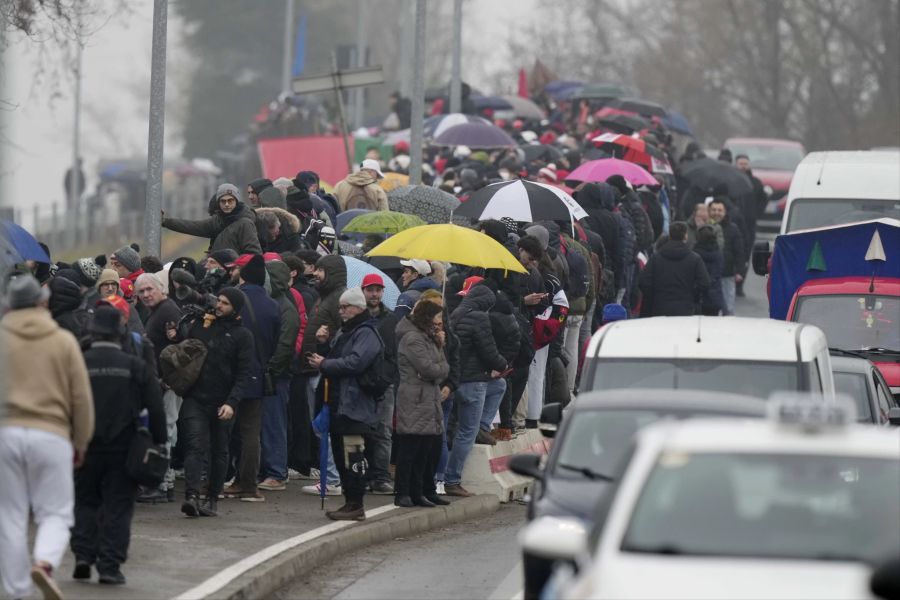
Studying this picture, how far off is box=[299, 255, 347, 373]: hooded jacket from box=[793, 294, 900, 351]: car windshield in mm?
5902

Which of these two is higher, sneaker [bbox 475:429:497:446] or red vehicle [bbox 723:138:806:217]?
red vehicle [bbox 723:138:806:217]

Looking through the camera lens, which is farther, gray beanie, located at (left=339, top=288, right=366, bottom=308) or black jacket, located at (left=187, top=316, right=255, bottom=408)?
gray beanie, located at (left=339, top=288, right=366, bottom=308)

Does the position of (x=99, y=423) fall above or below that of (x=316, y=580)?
Result: above

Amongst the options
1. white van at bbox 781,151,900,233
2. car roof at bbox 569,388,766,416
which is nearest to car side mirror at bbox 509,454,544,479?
car roof at bbox 569,388,766,416

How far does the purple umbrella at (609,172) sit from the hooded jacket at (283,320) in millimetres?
9728

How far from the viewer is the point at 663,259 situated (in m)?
24.0

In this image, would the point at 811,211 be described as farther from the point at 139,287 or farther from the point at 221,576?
the point at 221,576

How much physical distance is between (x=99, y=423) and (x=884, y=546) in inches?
202

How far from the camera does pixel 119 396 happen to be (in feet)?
39.7

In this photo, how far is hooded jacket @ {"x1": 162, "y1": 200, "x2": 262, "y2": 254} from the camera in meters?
17.8

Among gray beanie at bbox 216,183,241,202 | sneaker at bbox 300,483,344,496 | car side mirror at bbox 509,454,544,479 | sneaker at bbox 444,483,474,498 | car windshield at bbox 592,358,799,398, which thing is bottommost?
sneaker at bbox 444,483,474,498

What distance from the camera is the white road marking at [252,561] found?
12.0m

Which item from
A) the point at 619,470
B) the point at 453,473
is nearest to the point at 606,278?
the point at 453,473

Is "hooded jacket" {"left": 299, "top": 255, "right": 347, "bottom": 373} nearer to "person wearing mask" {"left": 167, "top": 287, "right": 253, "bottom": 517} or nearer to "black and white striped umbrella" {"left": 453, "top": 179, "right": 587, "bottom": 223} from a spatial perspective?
"person wearing mask" {"left": 167, "top": 287, "right": 253, "bottom": 517}
